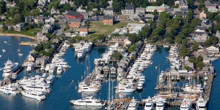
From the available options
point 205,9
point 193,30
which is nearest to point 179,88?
point 193,30

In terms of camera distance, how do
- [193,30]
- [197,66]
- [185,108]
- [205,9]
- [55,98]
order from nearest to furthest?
[185,108] → [55,98] → [197,66] → [193,30] → [205,9]

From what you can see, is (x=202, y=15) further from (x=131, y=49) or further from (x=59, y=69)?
(x=59, y=69)

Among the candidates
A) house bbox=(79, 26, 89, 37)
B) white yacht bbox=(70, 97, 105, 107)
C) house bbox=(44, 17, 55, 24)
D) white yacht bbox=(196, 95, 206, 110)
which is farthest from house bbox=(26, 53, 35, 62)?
white yacht bbox=(196, 95, 206, 110)

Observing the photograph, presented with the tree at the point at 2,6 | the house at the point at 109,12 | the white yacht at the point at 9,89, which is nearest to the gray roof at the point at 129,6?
the house at the point at 109,12

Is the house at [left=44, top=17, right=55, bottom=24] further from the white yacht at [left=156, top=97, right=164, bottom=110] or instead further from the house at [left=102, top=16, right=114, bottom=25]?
the white yacht at [left=156, top=97, right=164, bottom=110]

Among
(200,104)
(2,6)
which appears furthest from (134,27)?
(200,104)

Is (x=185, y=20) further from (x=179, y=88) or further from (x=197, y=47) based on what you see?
(x=179, y=88)
